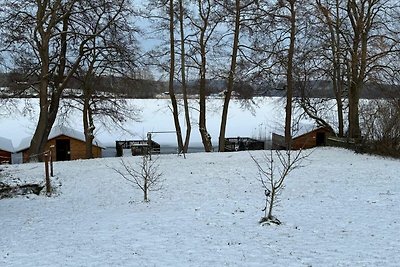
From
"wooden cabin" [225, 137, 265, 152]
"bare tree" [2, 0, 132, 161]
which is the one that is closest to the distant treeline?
"bare tree" [2, 0, 132, 161]

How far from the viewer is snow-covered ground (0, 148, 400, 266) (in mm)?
6316

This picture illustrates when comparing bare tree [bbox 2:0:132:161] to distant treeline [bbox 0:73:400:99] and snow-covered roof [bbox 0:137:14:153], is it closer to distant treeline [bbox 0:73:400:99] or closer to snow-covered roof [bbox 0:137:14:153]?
distant treeline [bbox 0:73:400:99]

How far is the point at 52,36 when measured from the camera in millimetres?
18125

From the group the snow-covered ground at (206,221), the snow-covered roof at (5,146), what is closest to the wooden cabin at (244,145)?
the snow-covered roof at (5,146)

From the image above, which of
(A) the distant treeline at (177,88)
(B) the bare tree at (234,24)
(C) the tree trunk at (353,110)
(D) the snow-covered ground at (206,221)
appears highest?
(B) the bare tree at (234,24)

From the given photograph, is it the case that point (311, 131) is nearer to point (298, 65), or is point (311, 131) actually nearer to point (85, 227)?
point (298, 65)

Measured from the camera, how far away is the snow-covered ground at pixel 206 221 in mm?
6316

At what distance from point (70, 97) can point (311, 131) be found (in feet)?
68.3

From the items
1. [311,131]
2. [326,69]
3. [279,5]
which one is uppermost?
[279,5]

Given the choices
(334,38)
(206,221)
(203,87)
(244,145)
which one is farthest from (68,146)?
Result: (206,221)

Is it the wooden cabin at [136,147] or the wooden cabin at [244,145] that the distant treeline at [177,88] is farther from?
the wooden cabin at [244,145]

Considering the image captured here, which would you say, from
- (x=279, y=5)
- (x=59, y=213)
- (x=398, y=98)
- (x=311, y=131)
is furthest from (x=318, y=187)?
(x=311, y=131)

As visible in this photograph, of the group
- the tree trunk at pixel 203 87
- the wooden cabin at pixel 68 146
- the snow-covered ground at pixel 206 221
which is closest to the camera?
the snow-covered ground at pixel 206 221

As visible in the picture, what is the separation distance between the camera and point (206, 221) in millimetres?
8352
